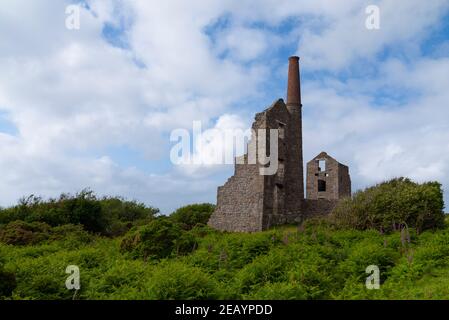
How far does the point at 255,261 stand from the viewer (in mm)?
13289

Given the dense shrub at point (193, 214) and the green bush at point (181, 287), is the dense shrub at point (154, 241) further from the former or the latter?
the dense shrub at point (193, 214)

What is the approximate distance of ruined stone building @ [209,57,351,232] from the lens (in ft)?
93.0

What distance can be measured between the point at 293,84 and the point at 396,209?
17.5m

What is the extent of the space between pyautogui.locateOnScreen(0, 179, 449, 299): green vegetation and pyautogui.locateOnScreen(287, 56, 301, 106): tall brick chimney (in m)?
13.0

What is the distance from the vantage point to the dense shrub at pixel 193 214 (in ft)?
128

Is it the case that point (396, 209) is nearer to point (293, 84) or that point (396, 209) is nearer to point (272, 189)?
point (272, 189)

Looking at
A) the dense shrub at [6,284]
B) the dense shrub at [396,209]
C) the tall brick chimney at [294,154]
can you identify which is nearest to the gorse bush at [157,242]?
the dense shrub at [6,284]

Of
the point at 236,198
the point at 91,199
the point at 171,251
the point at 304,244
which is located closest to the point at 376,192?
the point at 304,244

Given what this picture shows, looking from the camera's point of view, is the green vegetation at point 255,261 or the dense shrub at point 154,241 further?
the dense shrub at point 154,241

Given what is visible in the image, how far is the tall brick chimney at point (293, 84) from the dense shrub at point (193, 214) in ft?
38.9

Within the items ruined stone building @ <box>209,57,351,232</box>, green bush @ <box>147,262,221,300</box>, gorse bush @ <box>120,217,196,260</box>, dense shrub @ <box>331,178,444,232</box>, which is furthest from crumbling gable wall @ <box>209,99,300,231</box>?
green bush @ <box>147,262,221,300</box>

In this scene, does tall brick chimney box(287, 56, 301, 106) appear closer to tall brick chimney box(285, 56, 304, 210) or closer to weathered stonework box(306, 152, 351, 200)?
tall brick chimney box(285, 56, 304, 210)

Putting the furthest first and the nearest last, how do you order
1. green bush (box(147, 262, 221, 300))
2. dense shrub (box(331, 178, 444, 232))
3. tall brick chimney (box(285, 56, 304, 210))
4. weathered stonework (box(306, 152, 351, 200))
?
weathered stonework (box(306, 152, 351, 200)) → tall brick chimney (box(285, 56, 304, 210)) → dense shrub (box(331, 178, 444, 232)) → green bush (box(147, 262, 221, 300))
